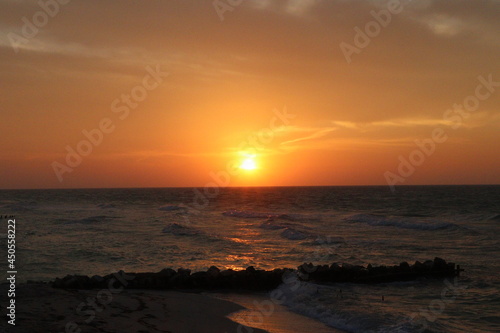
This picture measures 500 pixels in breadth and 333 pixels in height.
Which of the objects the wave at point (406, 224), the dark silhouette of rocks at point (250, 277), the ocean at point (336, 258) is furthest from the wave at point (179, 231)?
the wave at point (406, 224)

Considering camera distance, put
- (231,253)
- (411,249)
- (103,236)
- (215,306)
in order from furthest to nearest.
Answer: (103,236) < (411,249) < (231,253) < (215,306)

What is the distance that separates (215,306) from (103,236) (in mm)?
24006

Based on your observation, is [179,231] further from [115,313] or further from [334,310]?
[115,313]

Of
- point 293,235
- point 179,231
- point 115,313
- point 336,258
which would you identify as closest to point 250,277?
point 115,313

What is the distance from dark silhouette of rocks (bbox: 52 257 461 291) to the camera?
16.8 m

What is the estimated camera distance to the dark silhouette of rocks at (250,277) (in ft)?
55.0

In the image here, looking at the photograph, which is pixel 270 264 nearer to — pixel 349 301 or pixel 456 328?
pixel 349 301

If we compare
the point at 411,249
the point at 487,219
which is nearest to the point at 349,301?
the point at 411,249

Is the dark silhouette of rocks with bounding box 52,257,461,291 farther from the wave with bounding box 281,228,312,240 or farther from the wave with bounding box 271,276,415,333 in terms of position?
the wave with bounding box 281,228,312,240

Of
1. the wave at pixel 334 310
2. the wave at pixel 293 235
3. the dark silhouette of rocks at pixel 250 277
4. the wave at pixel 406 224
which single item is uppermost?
the wave at pixel 406 224

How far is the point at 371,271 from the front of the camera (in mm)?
20906

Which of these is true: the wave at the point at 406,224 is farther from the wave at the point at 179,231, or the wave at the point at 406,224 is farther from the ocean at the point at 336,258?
the wave at the point at 179,231

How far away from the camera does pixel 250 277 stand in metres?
18.7

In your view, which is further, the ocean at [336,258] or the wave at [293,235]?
the wave at [293,235]
